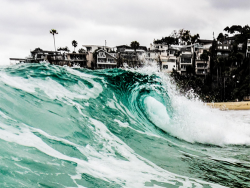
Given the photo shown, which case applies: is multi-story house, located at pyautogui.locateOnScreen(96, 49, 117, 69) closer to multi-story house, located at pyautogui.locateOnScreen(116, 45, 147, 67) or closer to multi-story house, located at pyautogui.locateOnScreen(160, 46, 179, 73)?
multi-story house, located at pyautogui.locateOnScreen(116, 45, 147, 67)

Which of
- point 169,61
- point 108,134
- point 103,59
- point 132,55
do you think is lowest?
point 108,134

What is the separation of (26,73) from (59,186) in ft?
19.3

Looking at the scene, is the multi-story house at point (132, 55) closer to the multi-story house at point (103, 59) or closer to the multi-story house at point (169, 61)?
the multi-story house at point (103, 59)

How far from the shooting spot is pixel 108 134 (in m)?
6.46

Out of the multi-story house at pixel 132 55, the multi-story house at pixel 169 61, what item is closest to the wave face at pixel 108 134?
the multi-story house at pixel 169 61

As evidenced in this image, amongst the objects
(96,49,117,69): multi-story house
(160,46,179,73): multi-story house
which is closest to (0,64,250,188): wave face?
(96,49,117,69): multi-story house

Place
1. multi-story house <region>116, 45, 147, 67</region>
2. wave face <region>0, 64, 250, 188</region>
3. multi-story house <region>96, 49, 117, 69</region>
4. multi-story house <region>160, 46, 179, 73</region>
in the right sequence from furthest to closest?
multi-story house <region>116, 45, 147, 67</region>, multi-story house <region>96, 49, 117, 69</region>, multi-story house <region>160, 46, 179, 73</region>, wave face <region>0, 64, 250, 188</region>

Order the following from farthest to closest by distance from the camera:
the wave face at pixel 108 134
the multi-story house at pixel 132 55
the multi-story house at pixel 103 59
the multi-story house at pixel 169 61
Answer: the multi-story house at pixel 132 55
the multi-story house at pixel 103 59
the multi-story house at pixel 169 61
the wave face at pixel 108 134

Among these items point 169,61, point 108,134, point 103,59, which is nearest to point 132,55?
point 103,59

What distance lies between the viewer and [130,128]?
7.95 m

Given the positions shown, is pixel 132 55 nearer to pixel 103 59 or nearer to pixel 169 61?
pixel 103 59

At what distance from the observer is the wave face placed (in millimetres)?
4078

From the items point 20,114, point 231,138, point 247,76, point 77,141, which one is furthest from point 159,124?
point 247,76

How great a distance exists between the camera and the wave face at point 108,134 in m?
4.08
